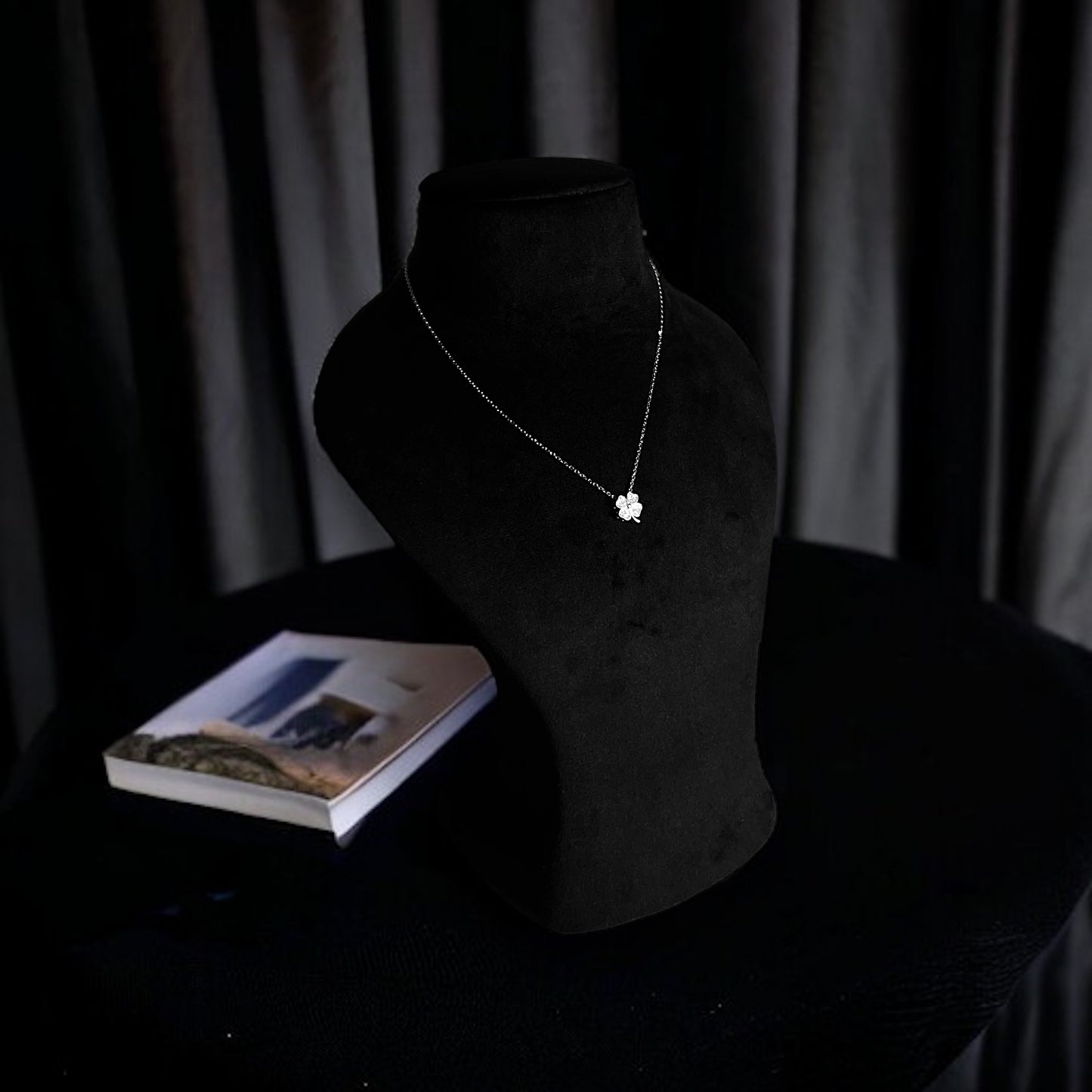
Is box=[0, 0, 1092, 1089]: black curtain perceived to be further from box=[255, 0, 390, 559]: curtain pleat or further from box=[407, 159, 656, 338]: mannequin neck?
box=[407, 159, 656, 338]: mannequin neck

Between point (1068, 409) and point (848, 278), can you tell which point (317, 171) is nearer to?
point (848, 278)

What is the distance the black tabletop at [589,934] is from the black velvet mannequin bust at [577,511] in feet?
0.16

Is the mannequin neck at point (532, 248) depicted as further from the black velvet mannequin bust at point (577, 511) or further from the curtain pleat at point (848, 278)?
the curtain pleat at point (848, 278)

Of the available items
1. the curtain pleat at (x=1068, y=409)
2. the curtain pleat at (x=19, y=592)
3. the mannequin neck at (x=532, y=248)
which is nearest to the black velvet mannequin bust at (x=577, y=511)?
the mannequin neck at (x=532, y=248)

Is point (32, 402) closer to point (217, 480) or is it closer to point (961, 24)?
point (217, 480)

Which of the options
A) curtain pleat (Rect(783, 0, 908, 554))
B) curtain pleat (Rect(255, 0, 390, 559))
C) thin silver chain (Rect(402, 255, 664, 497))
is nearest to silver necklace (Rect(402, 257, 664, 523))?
thin silver chain (Rect(402, 255, 664, 497))

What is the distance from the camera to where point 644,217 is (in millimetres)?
1229

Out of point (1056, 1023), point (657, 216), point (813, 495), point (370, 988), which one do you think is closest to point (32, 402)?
point (657, 216)

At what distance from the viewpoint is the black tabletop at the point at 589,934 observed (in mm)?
602

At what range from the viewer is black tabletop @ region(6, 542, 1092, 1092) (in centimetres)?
60

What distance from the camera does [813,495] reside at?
1277 mm

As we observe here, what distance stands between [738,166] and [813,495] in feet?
1.10

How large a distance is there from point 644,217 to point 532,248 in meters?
0.63

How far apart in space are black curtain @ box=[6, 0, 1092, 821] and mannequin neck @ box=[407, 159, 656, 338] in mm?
520
